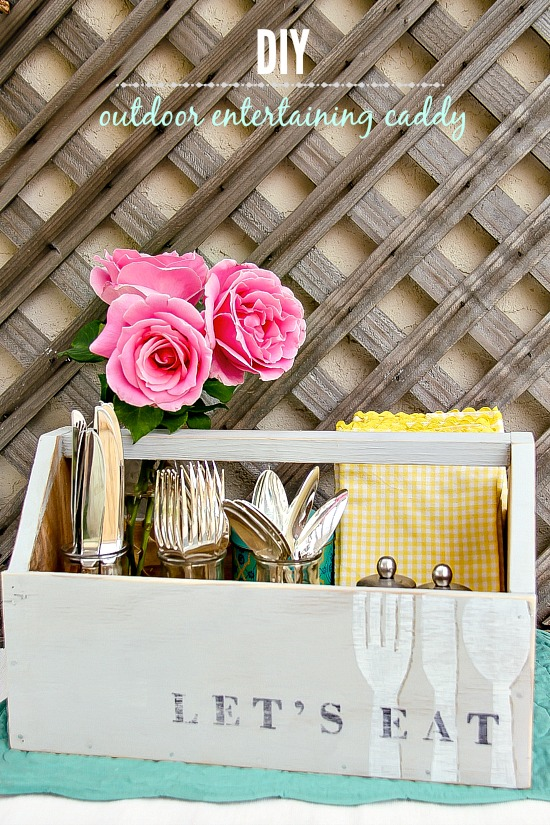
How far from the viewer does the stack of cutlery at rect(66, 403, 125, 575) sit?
53 centimetres

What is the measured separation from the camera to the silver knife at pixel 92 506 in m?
0.52

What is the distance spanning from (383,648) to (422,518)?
0.21 metres

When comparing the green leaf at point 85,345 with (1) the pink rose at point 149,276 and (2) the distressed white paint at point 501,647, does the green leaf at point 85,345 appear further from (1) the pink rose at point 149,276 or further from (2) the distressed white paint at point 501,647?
(2) the distressed white paint at point 501,647

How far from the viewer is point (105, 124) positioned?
810 mm

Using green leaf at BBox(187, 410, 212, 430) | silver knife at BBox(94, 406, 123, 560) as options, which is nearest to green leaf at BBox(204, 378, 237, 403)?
green leaf at BBox(187, 410, 212, 430)

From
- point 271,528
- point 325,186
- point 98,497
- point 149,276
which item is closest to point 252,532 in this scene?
point 271,528

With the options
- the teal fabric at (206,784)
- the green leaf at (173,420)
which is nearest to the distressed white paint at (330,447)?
the green leaf at (173,420)

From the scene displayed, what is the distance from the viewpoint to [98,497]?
0.53 meters

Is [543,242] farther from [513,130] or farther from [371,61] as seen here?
[371,61]

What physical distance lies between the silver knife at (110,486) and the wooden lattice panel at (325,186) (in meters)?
0.29

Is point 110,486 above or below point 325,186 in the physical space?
below

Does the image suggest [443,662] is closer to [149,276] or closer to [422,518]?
[422,518]

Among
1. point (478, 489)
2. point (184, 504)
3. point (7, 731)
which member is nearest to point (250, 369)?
point (184, 504)

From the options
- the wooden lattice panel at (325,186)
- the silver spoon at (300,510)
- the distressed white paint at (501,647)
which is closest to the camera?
the distressed white paint at (501,647)
